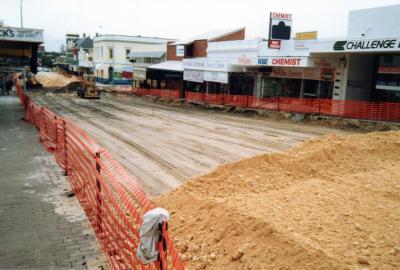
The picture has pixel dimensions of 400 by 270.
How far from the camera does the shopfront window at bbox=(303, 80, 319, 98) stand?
26.6m

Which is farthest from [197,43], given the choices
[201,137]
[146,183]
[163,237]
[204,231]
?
[163,237]

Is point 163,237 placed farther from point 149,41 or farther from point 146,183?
point 149,41

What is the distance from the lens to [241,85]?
3350cm

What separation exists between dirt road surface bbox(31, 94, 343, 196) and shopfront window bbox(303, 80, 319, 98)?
4.97 metres

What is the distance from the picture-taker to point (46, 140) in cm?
1382

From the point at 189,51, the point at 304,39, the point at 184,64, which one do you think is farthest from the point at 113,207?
the point at 189,51

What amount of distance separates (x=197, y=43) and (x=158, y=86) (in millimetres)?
9608

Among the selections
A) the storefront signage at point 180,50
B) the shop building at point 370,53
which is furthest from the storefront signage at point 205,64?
the shop building at point 370,53

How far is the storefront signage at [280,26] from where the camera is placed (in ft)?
89.7

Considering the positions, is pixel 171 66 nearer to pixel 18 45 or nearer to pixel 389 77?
pixel 18 45

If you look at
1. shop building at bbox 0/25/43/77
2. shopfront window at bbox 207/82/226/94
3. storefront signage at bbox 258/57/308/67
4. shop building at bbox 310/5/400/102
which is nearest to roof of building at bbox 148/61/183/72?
shopfront window at bbox 207/82/226/94

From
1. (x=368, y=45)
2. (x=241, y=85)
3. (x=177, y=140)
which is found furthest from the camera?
(x=241, y=85)

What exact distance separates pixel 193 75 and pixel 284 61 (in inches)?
500

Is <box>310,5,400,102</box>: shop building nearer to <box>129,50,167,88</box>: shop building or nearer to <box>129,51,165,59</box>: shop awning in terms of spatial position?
<box>129,51,165,59</box>: shop awning
